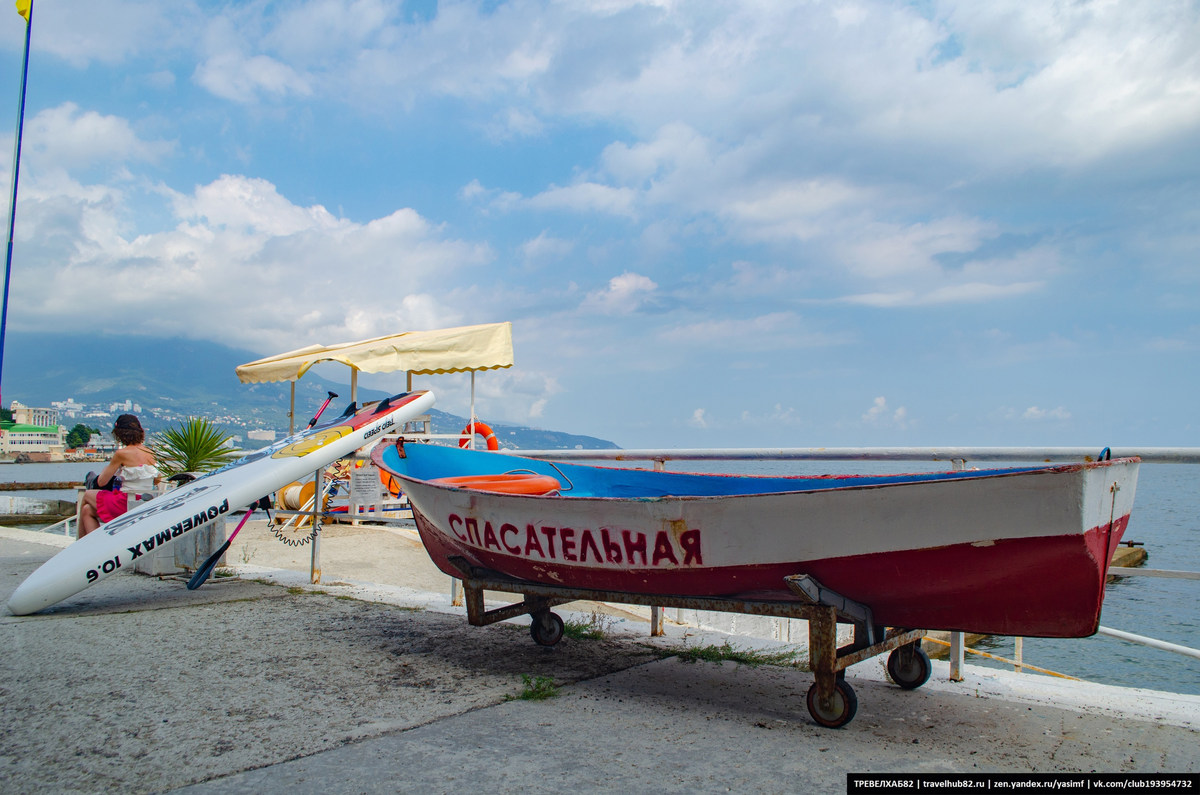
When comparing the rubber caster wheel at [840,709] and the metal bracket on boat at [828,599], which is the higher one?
the metal bracket on boat at [828,599]

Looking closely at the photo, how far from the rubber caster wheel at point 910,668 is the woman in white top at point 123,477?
605cm

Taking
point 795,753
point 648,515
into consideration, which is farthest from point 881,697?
point 648,515

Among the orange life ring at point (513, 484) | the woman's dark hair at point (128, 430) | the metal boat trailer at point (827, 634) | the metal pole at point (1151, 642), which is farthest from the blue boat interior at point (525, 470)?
the woman's dark hair at point (128, 430)

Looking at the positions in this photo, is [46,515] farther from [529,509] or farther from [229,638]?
[529,509]

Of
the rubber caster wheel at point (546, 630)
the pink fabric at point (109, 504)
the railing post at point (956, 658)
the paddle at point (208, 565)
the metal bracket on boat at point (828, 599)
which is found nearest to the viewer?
the metal bracket on boat at point (828, 599)

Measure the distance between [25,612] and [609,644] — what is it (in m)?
3.53

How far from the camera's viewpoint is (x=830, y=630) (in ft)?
7.79

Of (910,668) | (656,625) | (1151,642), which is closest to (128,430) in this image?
(656,625)

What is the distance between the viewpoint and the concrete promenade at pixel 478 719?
2.05 meters

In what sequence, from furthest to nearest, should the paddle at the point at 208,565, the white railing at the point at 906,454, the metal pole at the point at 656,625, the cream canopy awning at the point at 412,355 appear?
the cream canopy awning at the point at 412,355 < the paddle at the point at 208,565 < the metal pole at the point at 656,625 < the white railing at the point at 906,454

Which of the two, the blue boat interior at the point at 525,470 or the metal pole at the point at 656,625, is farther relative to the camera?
the blue boat interior at the point at 525,470

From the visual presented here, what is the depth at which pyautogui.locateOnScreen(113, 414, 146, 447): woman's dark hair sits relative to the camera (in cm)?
623

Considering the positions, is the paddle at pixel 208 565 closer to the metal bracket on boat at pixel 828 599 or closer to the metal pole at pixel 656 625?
the metal pole at pixel 656 625

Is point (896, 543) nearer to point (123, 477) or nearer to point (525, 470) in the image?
point (525, 470)
